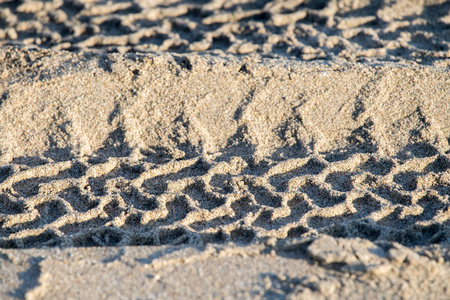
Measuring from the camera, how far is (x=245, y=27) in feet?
11.4

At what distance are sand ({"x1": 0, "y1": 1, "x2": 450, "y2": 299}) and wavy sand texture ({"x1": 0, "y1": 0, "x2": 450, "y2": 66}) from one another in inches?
0.8

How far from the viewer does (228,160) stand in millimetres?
2453

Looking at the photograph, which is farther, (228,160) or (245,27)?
(245,27)

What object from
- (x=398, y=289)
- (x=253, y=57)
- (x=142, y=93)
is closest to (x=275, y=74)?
(x=253, y=57)

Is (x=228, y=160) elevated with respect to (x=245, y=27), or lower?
lower

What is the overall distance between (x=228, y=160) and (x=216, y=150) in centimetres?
13

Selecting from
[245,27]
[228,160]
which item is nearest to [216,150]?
[228,160]

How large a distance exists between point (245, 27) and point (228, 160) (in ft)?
4.66

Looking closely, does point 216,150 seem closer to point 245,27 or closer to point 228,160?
point 228,160

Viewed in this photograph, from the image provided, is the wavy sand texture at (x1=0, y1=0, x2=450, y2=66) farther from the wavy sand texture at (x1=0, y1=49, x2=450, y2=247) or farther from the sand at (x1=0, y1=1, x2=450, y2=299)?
the wavy sand texture at (x1=0, y1=49, x2=450, y2=247)

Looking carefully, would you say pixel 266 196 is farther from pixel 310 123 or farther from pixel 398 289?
pixel 398 289

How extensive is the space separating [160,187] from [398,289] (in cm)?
119

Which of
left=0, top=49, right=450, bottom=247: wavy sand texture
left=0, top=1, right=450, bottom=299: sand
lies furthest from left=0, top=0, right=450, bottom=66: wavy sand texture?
left=0, top=49, right=450, bottom=247: wavy sand texture

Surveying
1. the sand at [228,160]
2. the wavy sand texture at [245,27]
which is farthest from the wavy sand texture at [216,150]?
the wavy sand texture at [245,27]
